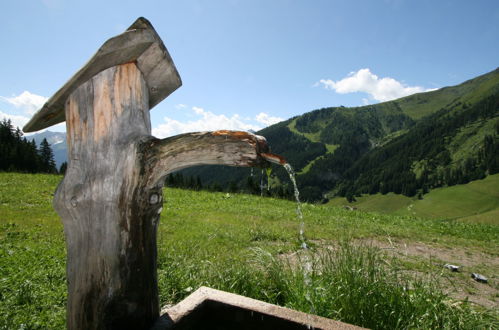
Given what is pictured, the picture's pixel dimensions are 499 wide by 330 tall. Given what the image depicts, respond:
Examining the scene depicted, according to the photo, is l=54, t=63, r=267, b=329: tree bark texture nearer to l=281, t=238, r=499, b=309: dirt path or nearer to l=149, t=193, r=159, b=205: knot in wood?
l=149, t=193, r=159, b=205: knot in wood

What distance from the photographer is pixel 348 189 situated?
537 feet

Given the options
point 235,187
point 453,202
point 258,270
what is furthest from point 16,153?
point 453,202

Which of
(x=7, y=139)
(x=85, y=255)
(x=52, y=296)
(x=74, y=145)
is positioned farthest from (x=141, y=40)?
(x=7, y=139)

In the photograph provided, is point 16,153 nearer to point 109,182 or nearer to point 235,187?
point 235,187

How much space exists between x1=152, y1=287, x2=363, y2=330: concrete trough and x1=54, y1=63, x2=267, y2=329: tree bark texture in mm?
398

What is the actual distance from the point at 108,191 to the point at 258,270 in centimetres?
287

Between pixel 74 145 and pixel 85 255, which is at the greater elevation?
pixel 74 145

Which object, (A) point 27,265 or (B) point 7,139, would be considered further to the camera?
(B) point 7,139

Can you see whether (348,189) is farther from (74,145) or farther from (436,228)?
(74,145)

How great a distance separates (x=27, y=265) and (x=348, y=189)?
169 m

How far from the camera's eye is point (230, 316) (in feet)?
8.72

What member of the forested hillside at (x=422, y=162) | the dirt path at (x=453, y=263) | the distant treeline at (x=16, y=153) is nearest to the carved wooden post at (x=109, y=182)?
the dirt path at (x=453, y=263)

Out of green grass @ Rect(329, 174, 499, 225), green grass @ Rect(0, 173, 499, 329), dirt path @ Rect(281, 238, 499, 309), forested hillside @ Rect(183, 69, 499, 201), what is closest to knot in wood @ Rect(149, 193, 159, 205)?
green grass @ Rect(0, 173, 499, 329)

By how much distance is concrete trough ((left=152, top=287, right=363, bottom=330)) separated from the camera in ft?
7.69
